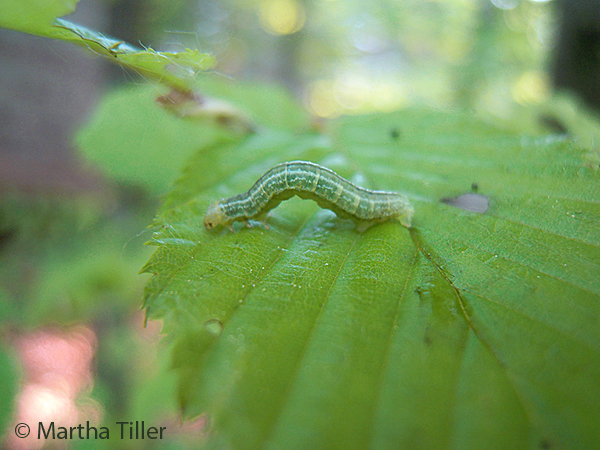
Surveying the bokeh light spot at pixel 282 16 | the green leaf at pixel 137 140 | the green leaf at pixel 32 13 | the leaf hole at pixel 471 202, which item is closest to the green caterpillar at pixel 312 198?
the leaf hole at pixel 471 202

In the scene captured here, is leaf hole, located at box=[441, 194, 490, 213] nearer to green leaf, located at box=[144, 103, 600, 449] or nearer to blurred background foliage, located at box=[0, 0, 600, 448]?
green leaf, located at box=[144, 103, 600, 449]

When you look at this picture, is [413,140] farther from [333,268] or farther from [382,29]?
[382,29]

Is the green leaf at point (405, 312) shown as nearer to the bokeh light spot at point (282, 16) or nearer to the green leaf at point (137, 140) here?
the green leaf at point (137, 140)

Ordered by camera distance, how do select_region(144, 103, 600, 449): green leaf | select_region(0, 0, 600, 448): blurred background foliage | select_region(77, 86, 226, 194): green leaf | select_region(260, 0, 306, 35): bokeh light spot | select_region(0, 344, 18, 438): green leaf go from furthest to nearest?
1. select_region(260, 0, 306, 35): bokeh light spot
2. select_region(0, 0, 600, 448): blurred background foliage
3. select_region(77, 86, 226, 194): green leaf
4. select_region(0, 344, 18, 438): green leaf
5. select_region(144, 103, 600, 449): green leaf

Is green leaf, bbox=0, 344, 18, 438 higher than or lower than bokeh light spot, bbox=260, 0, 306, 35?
lower

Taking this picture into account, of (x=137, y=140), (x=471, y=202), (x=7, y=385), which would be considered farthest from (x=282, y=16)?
(x=7, y=385)

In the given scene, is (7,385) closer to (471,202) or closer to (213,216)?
(213,216)

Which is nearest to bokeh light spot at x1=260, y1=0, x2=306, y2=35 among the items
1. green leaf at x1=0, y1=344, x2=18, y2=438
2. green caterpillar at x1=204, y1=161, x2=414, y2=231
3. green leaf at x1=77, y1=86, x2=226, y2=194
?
green leaf at x1=77, y1=86, x2=226, y2=194
